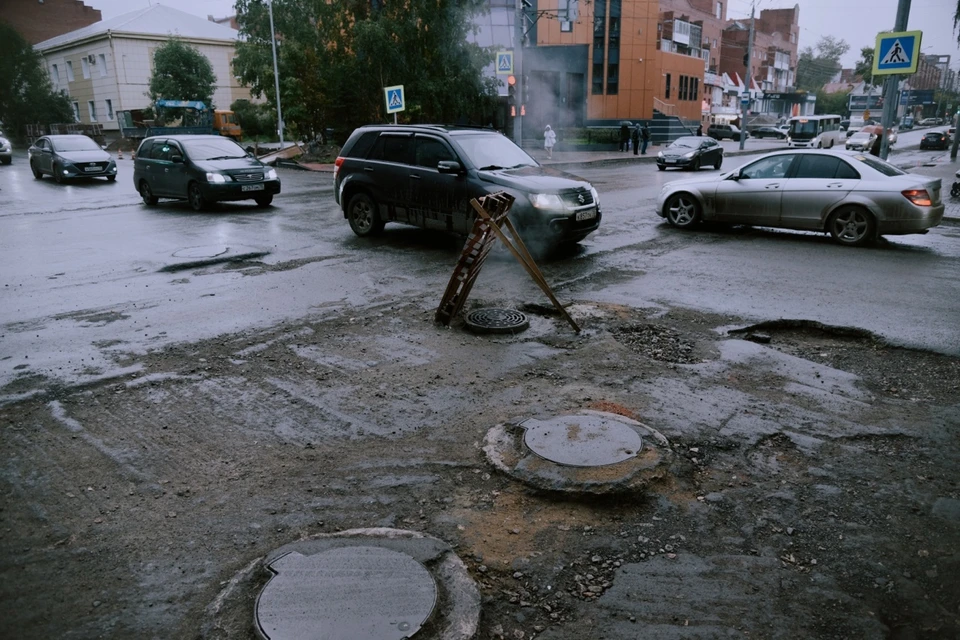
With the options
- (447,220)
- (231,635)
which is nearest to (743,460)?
(231,635)

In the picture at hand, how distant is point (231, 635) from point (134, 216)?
14734 mm

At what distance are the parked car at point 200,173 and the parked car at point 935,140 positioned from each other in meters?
48.5

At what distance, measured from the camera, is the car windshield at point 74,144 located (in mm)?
24016

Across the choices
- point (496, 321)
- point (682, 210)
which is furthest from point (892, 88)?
point (496, 321)

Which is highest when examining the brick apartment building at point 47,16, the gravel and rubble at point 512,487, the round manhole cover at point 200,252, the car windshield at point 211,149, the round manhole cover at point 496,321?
the brick apartment building at point 47,16

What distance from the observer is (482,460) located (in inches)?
164

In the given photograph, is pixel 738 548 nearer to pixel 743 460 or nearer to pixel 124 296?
pixel 743 460

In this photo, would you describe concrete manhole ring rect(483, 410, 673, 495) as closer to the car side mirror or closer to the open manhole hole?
the open manhole hole

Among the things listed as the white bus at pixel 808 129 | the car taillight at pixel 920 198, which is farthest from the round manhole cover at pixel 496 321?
the white bus at pixel 808 129

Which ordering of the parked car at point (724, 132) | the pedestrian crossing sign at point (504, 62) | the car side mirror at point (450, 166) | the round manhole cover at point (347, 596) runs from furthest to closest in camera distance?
1. the parked car at point (724, 132)
2. the pedestrian crossing sign at point (504, 62)
3. the car side mirror at point (450, 166)
4. the round manhole cover at point (347, 596)

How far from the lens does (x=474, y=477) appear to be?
13.0ft

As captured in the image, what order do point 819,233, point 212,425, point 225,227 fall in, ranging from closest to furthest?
point 212,425 < point 819,233 < point 225,227

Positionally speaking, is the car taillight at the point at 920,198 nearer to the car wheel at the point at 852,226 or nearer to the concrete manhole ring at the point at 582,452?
the car wheel at the point at 852,226

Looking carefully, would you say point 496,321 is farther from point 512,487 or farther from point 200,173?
point 200,173
